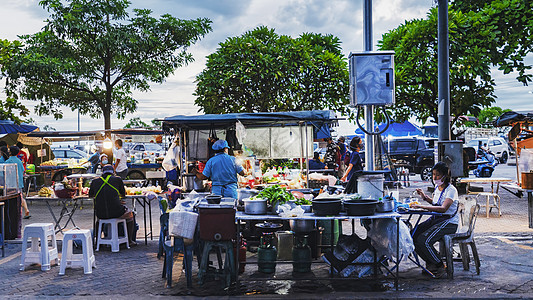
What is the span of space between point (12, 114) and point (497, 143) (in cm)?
3229

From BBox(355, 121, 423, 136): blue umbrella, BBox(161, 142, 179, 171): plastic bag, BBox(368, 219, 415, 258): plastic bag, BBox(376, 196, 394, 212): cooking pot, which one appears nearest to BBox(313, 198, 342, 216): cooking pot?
BBox(376, 196, 394, 212): cooking pot

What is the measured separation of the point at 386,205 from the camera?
6195 millimetres

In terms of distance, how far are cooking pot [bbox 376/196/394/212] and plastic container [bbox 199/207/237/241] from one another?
6.18 feet

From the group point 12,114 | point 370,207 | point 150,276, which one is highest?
point 12,114

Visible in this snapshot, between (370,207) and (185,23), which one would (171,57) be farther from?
(370,207)

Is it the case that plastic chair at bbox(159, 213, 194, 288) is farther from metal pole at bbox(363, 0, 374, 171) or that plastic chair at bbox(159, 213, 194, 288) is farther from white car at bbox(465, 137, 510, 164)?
white car at bbox(465, 137, 510, 164)

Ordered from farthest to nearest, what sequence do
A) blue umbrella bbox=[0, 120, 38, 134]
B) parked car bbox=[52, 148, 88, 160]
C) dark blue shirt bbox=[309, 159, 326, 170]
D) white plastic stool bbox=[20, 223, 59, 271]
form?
parked car bbox=[52, 148, 88, 160] < blue umbrella bbox=[0, 120, 38, 134] < dark blue shirt bbox=[309, 159, 326, 170] < white plastic stool bbox=[20, 223, 59, 271]

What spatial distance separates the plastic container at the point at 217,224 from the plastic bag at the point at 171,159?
5488 millimetres

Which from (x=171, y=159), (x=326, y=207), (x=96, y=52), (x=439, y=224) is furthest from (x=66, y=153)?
(x=439, y=224)

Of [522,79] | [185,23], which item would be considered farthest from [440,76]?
[185,23]

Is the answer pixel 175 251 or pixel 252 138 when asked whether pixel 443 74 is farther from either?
pixel 175 251

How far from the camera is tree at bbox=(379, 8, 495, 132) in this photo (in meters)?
14.9

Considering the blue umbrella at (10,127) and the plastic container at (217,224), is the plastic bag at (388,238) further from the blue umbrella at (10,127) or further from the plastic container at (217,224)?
the blue umbrella at (10,127)

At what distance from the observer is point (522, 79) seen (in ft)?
45.3
